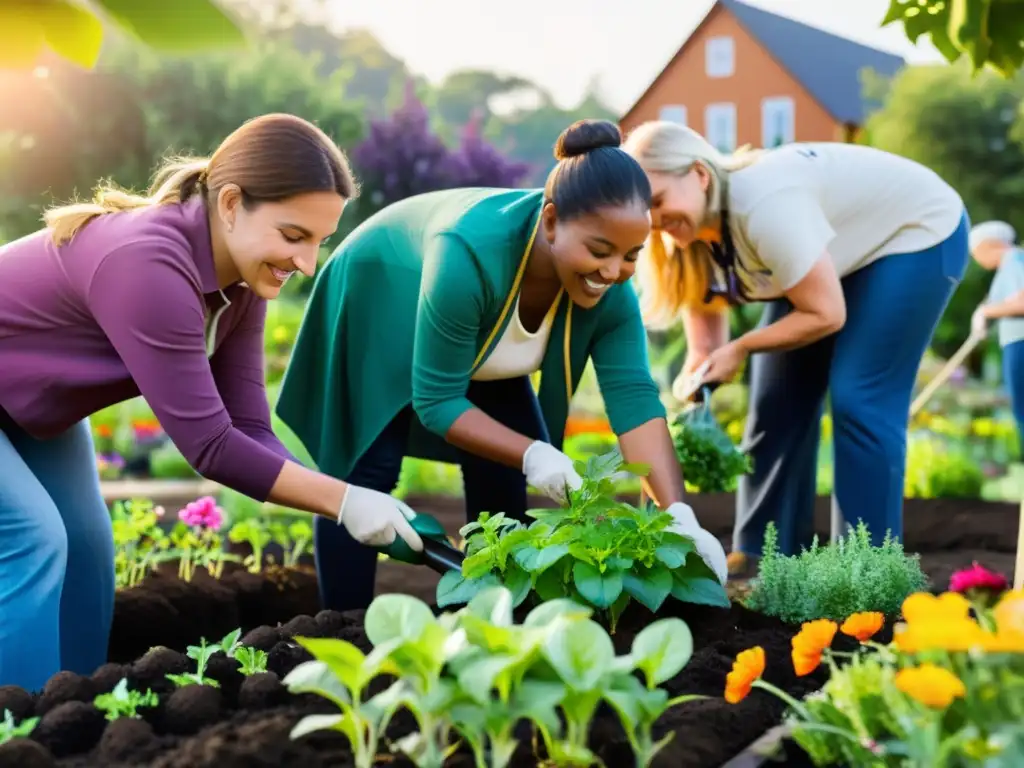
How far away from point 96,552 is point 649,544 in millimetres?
1124

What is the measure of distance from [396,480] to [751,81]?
19.1 metres

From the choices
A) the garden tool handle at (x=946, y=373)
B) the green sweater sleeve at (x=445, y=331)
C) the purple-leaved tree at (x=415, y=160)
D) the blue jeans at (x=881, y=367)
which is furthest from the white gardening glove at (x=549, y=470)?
the purple-leaved tree at (x=415, y=160)

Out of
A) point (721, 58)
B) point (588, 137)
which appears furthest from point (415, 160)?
point (588, 137)

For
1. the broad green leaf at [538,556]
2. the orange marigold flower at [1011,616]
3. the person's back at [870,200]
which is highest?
the person's back at [870,200]

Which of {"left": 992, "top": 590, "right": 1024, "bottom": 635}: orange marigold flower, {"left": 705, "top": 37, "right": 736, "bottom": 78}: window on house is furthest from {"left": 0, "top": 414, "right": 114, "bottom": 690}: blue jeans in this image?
{"left": 705, "top": 37, "right": 736, "bottom": 78}: window on house

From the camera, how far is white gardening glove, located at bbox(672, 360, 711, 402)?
3.31 meters

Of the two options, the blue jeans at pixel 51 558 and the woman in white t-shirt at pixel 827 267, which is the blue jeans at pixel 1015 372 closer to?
the woman in white t-shirt at pixel 827 267

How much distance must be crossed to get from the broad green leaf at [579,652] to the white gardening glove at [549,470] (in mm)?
1067

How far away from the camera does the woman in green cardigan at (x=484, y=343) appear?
252 centimetres

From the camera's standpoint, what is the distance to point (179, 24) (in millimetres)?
746

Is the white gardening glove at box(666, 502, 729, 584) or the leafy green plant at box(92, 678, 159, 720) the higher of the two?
the leafy green plant at box(92, 678, 159, 720)

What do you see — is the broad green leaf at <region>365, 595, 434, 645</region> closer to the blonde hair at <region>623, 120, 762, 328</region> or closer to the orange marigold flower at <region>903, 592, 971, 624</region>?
the orange marigold flower at <region>903, 592, 971, 624</region>

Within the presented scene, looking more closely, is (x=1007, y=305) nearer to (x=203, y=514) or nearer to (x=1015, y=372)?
(x=1015, y=372)

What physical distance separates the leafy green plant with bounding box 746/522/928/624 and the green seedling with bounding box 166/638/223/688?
1162 mm
